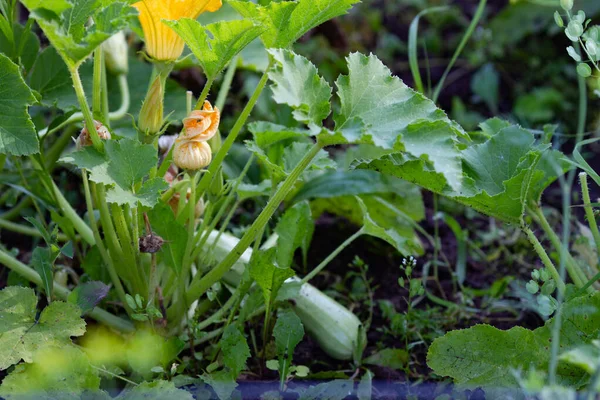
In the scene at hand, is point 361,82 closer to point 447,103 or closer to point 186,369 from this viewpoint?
point 186,369

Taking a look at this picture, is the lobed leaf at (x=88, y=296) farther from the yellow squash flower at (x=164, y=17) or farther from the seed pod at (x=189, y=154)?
the yellow squash flower at (x=164, y=17)

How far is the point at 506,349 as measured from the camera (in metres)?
1.38

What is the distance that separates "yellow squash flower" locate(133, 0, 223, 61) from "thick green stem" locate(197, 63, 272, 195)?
A: 0.53 feet

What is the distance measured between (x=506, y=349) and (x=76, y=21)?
37.9 inches

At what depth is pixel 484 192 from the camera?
1.34 metres

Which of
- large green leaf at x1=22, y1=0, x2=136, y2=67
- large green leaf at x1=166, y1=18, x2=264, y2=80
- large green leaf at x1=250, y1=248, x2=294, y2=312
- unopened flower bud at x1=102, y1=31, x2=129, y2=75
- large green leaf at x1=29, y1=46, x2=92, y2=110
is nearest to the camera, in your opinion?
large green leaf at x1=22, y1=0, x2=136, y2=67

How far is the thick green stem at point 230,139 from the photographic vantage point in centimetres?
141

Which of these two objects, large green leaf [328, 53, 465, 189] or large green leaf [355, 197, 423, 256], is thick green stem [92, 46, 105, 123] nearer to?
large green leaf [328, 53, 465, 189]

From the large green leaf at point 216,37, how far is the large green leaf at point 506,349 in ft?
2.15

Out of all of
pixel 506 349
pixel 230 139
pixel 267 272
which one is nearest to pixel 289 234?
pixel 267 272

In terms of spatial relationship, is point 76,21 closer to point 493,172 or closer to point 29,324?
point 29,324

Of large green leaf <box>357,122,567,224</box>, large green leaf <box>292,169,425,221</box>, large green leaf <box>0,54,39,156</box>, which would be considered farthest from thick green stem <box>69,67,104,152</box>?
large green leaf <box>292,169,425,221</box>

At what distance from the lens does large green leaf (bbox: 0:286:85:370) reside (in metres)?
1.33

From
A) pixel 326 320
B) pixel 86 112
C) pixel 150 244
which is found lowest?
pixel 326 320
